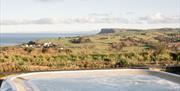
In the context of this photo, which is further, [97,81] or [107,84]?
[97,81]

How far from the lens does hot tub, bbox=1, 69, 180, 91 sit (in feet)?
23.3

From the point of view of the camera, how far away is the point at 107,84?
768 centimetres

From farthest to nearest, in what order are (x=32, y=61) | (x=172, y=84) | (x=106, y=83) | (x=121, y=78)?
(x=32, y=61) → (x=121, y=78) → (x=106, y=83) → (x=172, y=84)

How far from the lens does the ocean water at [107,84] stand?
7.14 m

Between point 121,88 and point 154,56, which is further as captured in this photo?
point 154,56

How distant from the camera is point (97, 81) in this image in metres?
8.05

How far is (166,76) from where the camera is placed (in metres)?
7.69

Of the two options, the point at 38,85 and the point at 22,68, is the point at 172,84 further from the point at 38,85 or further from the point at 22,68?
the point at 22,68

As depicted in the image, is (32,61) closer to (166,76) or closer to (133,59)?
(133,59)

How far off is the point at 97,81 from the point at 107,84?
0.41 metres

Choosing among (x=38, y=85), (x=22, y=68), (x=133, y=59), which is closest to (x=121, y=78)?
(x=38, y=85)

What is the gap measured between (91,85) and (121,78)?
3.09 feet

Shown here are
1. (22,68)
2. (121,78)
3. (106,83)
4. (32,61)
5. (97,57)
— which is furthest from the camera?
(97,57)

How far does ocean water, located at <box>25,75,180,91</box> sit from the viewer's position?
281 inches
